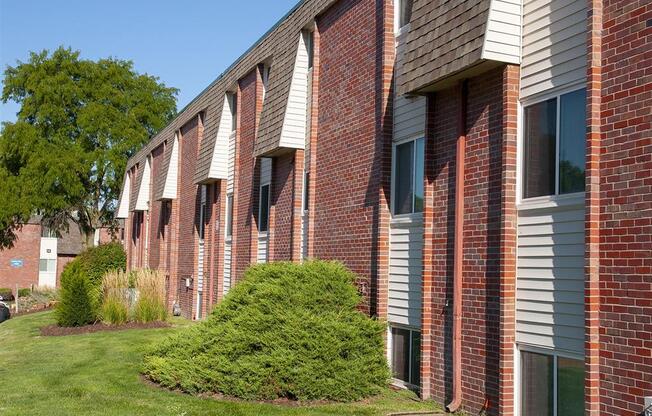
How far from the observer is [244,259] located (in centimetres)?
2048

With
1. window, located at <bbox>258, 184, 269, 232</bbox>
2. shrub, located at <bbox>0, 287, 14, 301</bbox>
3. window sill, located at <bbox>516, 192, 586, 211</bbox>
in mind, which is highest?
window, located at <bbox>258, 184, 269, 232</bbox>

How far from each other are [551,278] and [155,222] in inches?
1095

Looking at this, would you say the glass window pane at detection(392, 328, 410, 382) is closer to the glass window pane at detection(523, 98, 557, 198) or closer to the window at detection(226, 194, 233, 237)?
the glass window pane at detection(523, 98, 557, 198)

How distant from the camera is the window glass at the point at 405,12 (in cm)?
1231

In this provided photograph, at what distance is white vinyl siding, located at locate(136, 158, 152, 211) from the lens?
3644cm

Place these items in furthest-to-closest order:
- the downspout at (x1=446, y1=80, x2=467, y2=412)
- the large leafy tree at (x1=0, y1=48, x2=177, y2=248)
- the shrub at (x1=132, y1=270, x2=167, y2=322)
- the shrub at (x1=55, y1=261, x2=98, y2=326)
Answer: the large leafy tree at (x1=0, y1=48, x2=177, y2=248) < the shrub at (x1=55, y1=261, x2=98, y2=326) < the shrub at (x1=132, y1=270, x2=167, y2=322) < the downspout at (x1=446, y1=80, x2=467, y2=412)

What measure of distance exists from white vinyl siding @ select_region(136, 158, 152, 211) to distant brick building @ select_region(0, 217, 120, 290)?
27518 mm

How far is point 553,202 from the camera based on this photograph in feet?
27.7

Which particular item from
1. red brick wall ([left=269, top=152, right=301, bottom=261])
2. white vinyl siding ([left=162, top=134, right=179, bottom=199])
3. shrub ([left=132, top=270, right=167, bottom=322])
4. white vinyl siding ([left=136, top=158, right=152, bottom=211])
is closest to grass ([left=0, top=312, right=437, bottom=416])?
shrub ([left=132, top=270, right=167, bottom=322])

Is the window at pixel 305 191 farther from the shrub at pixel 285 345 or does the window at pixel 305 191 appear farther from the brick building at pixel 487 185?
the shrub at pixel 285 345

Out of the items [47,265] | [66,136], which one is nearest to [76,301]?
[66,136]

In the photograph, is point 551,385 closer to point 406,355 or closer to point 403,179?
point 406,355

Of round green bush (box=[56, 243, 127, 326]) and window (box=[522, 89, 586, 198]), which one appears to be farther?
round green bush (box=[56, 243, 127, 326])

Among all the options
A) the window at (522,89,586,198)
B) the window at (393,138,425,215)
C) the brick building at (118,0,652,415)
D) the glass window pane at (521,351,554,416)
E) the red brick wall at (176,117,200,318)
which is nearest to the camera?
the brick building at (118,0,652,415)
